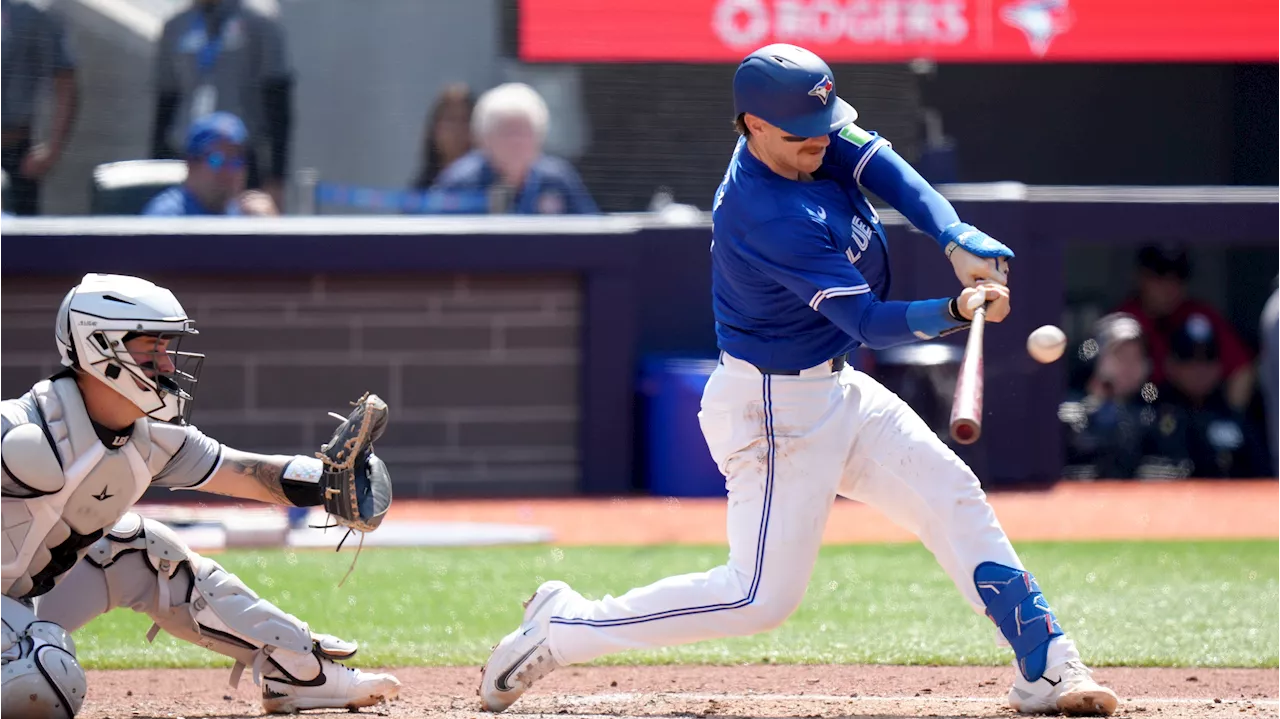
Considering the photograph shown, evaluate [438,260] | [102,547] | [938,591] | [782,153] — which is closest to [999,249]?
[782,153]

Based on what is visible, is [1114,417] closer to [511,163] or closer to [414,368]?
[511,163]

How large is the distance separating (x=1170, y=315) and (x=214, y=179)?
614cm

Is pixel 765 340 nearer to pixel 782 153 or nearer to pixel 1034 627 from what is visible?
pixel 782 153

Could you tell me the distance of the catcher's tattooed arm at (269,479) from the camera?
4.23 metres

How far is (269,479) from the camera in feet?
13.9

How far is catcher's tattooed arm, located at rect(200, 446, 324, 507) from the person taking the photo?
4230 mm

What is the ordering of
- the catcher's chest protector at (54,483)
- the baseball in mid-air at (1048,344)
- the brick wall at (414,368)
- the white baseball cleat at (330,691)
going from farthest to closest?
the brick wall at (414,368), the white baseball cleat at (330,691), the baseball in mid-air at (1048,344), the catcher's chest protector at (54,483)

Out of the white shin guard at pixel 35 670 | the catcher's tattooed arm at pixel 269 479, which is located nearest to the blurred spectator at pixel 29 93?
the catcher's tattooed arm at pixel 269 479

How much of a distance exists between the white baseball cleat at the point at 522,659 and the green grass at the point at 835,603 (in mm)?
1224

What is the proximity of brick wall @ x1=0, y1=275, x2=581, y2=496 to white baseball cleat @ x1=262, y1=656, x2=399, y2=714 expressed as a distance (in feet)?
17.5

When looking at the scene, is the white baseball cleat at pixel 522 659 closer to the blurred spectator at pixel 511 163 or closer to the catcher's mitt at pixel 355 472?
the catcher's mitt at pixel 355 472

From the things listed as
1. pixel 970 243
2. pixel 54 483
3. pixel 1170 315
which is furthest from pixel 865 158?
pixel 1170 315

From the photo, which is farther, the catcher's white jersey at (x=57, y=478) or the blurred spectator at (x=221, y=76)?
the blurred spectator at (x=221, y=76)

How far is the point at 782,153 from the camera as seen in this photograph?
4098 millimetres
